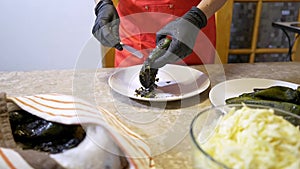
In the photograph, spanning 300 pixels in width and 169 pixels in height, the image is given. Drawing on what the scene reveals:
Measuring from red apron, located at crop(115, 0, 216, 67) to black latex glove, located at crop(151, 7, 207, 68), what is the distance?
17 cm

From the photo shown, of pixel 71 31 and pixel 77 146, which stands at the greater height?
pixel 77 146

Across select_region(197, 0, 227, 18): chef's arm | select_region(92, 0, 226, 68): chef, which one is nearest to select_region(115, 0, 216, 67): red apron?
select_region(92, 0, 226, 68): chef

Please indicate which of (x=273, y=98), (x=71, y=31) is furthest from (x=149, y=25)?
(x=71, y=31)

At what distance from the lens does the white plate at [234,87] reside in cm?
65

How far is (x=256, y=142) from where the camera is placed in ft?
1.07

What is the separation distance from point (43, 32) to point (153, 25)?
0.90 m

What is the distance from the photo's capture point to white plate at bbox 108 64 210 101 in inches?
27.9

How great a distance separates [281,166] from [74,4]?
1.52m

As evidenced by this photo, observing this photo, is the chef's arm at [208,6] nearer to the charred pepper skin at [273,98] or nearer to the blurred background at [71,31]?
the charred pepper skin at [273,98]

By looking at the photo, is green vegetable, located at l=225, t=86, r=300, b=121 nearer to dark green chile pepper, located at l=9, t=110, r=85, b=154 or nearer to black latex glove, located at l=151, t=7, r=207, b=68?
black latex glove, located at l=151, t=7, r=207, b=68

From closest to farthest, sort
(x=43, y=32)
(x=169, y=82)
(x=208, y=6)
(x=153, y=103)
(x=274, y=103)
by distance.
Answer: (x=274, y=103) < (x=153, y=103) < (x=169, y=82) < (x=208, y=6) < (x=43, y=32)

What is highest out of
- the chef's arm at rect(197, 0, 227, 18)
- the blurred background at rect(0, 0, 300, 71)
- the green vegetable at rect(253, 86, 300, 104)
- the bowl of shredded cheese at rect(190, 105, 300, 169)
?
the chef's arm at rect(197, 0, 227, 18)

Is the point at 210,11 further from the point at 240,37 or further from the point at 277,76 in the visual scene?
the point at 240,37

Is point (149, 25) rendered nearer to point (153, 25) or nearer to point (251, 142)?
point (153, 25)
